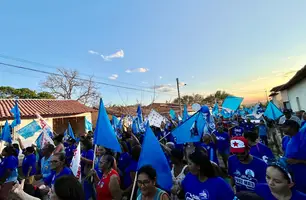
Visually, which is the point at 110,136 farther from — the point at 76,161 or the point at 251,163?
the point at 251,163

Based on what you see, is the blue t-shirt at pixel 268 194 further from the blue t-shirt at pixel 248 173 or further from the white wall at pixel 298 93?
the white wall at pixel 298 93

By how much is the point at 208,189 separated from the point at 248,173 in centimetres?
93

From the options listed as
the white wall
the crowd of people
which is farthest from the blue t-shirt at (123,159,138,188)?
the white wall

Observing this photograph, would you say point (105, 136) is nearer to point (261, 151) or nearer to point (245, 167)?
point (245, 167)

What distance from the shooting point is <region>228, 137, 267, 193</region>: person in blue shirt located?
2.86 metres

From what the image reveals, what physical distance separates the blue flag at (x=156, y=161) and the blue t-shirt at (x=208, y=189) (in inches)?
20.2

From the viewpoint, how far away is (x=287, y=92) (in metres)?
18.5

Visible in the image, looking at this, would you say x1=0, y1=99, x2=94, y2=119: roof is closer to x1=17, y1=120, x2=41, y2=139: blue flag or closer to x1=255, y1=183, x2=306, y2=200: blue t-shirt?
x1=17, y1=120, x2=41, y2=139: blue flag

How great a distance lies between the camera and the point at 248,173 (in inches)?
115

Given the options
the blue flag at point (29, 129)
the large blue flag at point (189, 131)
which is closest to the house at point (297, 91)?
the large blue flag at point (189, 131)

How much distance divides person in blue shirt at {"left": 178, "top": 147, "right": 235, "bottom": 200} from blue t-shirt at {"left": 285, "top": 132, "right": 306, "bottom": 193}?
1.49 meters

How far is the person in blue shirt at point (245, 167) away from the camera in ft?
9.37

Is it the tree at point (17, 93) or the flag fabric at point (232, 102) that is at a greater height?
the tree at point (17, 93)

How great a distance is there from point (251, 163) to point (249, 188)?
330mm
